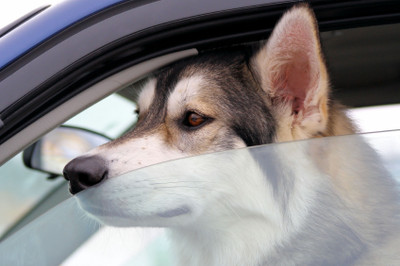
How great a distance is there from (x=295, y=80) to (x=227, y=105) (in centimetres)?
31

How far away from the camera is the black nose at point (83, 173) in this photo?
179cm

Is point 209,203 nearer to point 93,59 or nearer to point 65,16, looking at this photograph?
point 93,59

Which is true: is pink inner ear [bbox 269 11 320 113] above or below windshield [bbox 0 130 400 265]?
above

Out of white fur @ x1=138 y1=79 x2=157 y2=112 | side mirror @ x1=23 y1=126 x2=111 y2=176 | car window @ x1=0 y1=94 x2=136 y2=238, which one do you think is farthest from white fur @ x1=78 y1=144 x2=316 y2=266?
car window @ x1=0 y1=94 x2=136 y2=238

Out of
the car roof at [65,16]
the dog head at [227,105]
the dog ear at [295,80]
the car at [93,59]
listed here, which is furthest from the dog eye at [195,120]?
the car roof at [65,16]

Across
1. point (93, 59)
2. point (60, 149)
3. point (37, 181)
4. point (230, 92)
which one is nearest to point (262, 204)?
point (93, 59)

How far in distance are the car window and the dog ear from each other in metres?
0.98

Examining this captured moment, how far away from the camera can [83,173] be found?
5.88 ft

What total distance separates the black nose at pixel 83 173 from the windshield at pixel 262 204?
32 centimetres

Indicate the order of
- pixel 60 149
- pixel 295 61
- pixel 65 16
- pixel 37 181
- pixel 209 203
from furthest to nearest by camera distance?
pixel 37 181
pixel 60 149
pixel 295 61
pixel 65 16
pixel 209 203

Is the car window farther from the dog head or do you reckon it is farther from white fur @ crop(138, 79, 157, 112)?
the dog head

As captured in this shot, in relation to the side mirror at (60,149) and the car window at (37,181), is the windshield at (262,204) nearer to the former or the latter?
the side mirror at (60,149)

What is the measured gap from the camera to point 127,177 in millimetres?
1460

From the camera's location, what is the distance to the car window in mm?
3086
